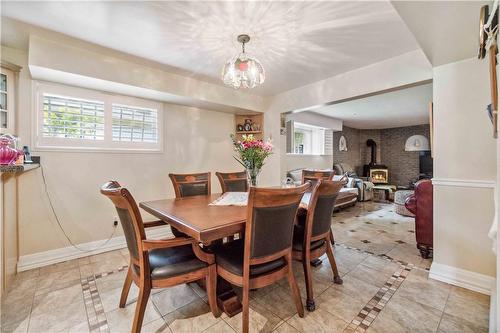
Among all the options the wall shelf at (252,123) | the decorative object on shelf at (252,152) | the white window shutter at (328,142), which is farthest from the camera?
the white window shutter at (328,142)

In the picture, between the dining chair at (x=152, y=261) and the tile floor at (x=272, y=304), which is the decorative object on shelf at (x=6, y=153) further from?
the tile floor at (x=272, y=304)

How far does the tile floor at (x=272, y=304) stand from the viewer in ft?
4.96

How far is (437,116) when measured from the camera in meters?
2.13

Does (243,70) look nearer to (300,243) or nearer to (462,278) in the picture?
(300,243)

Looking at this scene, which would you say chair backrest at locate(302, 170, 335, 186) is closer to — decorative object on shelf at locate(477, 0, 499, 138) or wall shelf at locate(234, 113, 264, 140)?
wall shelf at locate(234, 113, 264, 140)

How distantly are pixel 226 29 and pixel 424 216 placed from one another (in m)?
2.89

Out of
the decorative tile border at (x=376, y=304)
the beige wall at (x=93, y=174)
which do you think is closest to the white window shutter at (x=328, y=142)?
the beige wall at (x=93, y=174)

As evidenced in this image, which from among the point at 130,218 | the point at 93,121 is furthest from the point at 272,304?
the point at 93,121

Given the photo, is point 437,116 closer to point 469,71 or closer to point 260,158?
point 469,71

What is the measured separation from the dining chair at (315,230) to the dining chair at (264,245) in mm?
223

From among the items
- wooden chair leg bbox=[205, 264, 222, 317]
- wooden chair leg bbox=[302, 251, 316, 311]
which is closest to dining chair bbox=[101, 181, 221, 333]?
wooden chair leg bbox=[205, 264, 222, 317]

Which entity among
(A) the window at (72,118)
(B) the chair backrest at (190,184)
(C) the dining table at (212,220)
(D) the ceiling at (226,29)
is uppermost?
(D) the ceiling at (226,29)

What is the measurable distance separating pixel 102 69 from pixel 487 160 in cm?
391

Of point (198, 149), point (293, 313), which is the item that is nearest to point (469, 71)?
point (293, 313)
